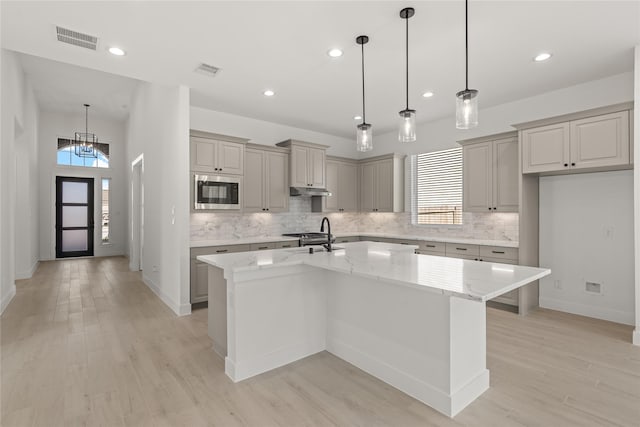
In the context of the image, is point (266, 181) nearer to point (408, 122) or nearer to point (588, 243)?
point (408, 122)

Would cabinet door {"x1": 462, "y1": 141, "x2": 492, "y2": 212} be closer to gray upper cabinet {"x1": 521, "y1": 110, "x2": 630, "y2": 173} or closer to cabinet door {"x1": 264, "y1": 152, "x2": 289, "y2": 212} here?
gray upper cabinet {"x1": 521, "y1": 110, "x2": 630, "y2": 173}

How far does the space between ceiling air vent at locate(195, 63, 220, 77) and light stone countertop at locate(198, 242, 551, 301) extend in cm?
219

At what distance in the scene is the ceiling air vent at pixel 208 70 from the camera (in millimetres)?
3693

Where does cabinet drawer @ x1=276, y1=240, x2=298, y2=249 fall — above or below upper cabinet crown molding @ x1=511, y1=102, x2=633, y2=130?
below

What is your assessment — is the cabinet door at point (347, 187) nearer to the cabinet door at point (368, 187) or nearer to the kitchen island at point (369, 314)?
the cabinet door at point (368, 187)

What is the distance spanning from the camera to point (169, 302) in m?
4.56

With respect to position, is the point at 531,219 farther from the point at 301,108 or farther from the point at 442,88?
the point at 301,108

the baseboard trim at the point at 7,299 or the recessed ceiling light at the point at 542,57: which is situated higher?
the recessed ceiling light at the point at 542,57

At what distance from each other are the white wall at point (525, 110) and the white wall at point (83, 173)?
7.92 metres

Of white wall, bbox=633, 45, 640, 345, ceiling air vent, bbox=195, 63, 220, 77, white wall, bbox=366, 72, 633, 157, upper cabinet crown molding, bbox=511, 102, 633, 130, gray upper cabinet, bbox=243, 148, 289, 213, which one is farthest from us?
gray upper cabinet, bbox=243, 148, 289, 213

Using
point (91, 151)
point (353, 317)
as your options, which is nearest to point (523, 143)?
point (353, 317)

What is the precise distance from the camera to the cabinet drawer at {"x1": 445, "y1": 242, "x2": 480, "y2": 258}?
15.3 feet

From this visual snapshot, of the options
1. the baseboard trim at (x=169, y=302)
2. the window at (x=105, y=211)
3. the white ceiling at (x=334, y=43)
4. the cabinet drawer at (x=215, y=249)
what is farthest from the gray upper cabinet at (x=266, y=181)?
the window at (x=105, y=211)

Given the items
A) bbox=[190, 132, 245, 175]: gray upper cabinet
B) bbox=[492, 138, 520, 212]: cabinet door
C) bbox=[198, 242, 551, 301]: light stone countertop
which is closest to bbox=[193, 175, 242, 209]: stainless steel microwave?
bbox=[190, 132, 245, 175]: gray upper cabinet
